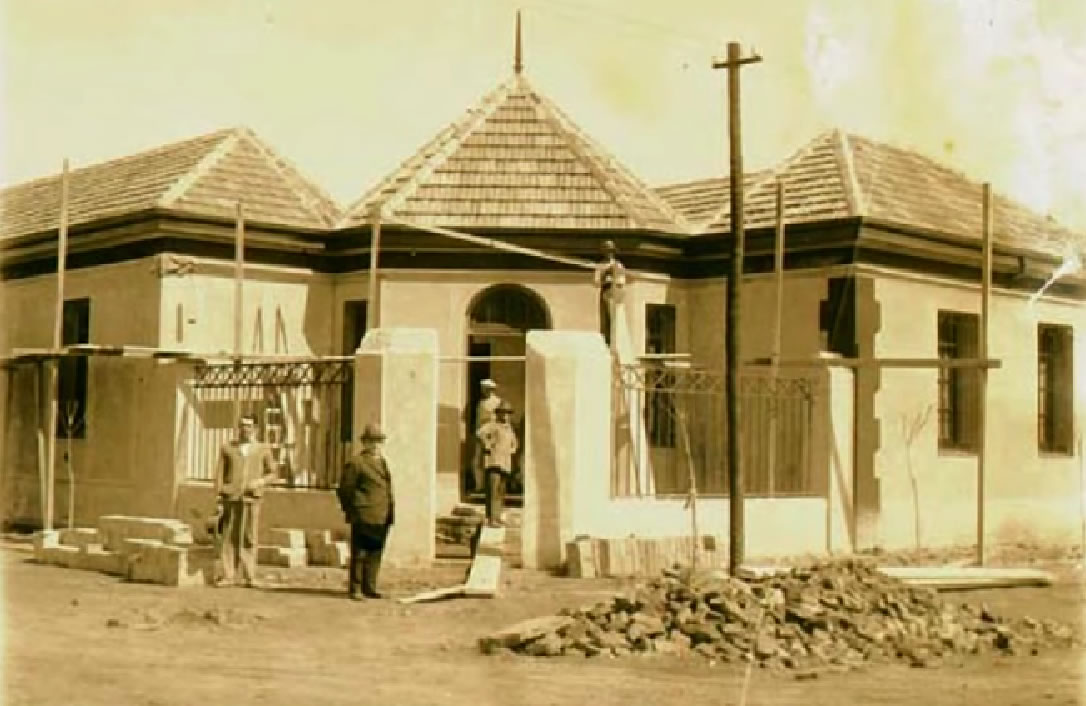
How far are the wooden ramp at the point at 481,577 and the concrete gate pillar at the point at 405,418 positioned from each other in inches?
31.2

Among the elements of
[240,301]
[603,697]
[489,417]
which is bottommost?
[603,697]

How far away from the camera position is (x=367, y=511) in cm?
1467

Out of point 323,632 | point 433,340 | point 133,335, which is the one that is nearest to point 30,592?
point 323,632

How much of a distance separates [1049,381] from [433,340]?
11195mm

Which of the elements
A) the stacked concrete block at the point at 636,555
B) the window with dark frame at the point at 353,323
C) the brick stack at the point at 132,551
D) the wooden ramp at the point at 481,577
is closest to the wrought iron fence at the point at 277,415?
the window with dark frame at the point at 353,323

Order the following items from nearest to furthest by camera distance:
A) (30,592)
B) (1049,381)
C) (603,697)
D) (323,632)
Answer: (603,697) → (323,632) → (30,592) → (1049,381)

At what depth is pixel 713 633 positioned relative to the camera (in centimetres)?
1150

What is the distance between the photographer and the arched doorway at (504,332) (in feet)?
70.1

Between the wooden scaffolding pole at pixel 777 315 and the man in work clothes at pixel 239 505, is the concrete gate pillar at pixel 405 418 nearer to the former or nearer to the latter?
the man in work clothes at pixel 239 505

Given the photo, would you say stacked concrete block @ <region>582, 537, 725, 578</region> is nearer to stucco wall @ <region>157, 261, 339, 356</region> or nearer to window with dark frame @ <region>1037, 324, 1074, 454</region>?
stucco wall @ <region>157, 261, 339, 356</region>

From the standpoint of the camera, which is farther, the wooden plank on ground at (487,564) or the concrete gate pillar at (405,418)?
the concrete gate pillar at (405,418)

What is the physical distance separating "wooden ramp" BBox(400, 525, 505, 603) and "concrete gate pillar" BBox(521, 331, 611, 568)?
473mm

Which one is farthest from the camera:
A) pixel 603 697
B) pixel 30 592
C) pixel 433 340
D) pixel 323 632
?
pixel 433 340

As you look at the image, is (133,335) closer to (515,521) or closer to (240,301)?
(240,301)
